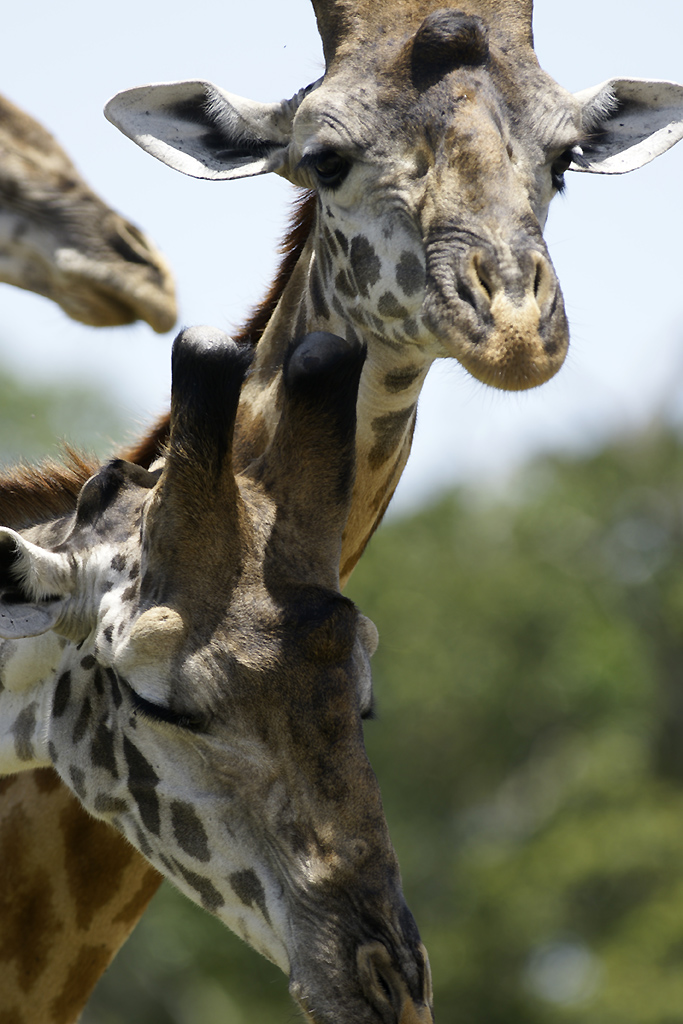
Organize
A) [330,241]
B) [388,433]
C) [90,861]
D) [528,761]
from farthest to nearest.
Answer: [528,761] < [388,433] < [330,241] < [90,861]

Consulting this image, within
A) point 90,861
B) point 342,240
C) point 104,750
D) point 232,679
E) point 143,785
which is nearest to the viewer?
point 232,679

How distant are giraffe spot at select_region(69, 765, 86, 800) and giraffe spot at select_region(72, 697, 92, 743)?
107 millimetres

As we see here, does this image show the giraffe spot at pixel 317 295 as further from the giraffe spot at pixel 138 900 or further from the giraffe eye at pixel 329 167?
the giraffe spot at pixel 138 900

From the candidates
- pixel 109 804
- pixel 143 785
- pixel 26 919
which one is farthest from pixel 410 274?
pixel 26 919

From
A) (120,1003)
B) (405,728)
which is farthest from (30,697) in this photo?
(405,728)

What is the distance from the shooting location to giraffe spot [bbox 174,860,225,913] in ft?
14.9

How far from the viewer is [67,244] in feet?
29.1

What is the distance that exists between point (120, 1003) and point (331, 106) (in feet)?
98.8

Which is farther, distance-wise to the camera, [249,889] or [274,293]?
[274,293]

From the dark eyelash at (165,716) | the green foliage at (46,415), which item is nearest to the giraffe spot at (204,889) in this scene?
the dark eyelash at (165,716)

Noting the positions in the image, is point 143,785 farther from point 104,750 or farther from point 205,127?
point 205,127

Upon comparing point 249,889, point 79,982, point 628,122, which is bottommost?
point 79,982

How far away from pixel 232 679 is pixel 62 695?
918 mm

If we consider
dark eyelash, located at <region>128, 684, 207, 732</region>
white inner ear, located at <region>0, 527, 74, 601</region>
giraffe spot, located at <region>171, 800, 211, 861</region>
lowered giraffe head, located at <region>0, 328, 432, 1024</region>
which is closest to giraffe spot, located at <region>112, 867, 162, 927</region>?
lowered giraffe head, located at <region>0, 328, 432, 1024</region>
